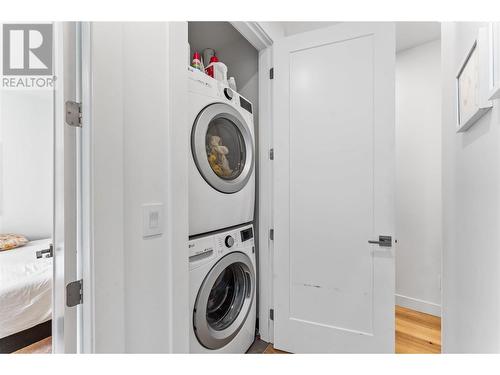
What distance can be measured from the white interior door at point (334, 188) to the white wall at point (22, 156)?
4.54 feet

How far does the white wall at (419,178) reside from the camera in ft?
7.34

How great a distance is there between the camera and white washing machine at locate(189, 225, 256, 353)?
4.02 ft

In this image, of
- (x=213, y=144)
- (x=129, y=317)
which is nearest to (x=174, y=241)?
(x=129, y=317)

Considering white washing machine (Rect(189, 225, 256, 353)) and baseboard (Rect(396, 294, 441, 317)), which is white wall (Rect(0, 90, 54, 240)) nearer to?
white washing machine (Rect(189, 225, 256, 353))

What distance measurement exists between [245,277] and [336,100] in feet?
3.95

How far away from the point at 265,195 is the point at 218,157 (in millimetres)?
511

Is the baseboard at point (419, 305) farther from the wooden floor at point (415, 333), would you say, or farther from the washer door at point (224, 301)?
the washer door at point (224, 301)

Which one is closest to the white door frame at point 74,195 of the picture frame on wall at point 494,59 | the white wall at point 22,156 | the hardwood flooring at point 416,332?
the white wall at point 22,156

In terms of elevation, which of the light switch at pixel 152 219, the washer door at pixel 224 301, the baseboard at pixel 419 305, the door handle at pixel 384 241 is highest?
the light switch at pixel 152 219

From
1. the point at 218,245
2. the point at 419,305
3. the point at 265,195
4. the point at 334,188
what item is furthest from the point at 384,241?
the point at 419,305

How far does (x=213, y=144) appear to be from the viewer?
4.76 feet

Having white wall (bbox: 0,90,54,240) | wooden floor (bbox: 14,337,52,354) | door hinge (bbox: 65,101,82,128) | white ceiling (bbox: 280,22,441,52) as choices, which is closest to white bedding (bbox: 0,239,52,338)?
wooden floor (bbox: 14,337,52,354)

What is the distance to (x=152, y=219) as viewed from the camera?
936 millimetres

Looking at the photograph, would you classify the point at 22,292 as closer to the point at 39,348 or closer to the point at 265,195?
the point at 39,348
